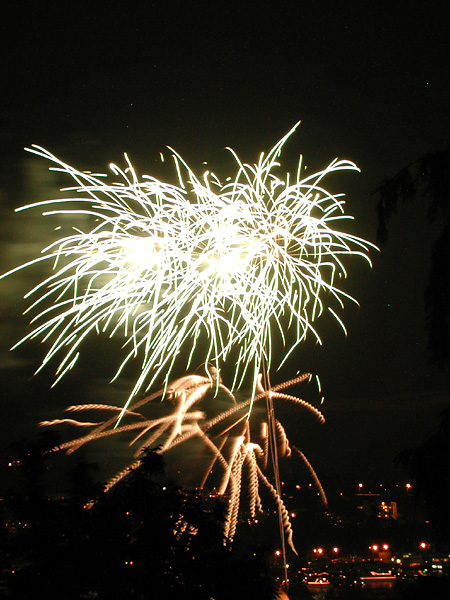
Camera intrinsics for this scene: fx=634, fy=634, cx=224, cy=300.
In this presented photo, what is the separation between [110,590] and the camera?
5488 mm

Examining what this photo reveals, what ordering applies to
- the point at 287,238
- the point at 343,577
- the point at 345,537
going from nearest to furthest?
the point at 287,238 < the point at 343,577 < the point at 345,537

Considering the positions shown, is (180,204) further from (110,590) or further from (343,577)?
(343,577)

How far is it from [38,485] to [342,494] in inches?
1216

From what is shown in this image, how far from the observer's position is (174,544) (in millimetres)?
6016

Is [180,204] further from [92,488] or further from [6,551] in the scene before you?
[6,551]

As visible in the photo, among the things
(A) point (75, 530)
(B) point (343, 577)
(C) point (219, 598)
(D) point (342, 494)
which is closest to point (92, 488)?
(A) point (75, 530)

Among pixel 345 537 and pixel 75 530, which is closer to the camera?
→ pixel 75 530

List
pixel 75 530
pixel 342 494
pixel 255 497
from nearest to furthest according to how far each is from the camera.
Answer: pixel 75 530
pixel 255 497
pixel 342 494

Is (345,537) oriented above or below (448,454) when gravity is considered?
below

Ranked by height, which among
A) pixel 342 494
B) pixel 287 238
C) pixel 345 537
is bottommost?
pixel 345 537

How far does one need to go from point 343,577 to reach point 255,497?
1168cm

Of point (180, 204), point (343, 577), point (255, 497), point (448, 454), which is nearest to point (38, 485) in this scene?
point (448, 454)

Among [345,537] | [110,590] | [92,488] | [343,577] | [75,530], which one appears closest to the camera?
[110,590]

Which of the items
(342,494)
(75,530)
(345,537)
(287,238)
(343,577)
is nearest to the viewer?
(75,530)
